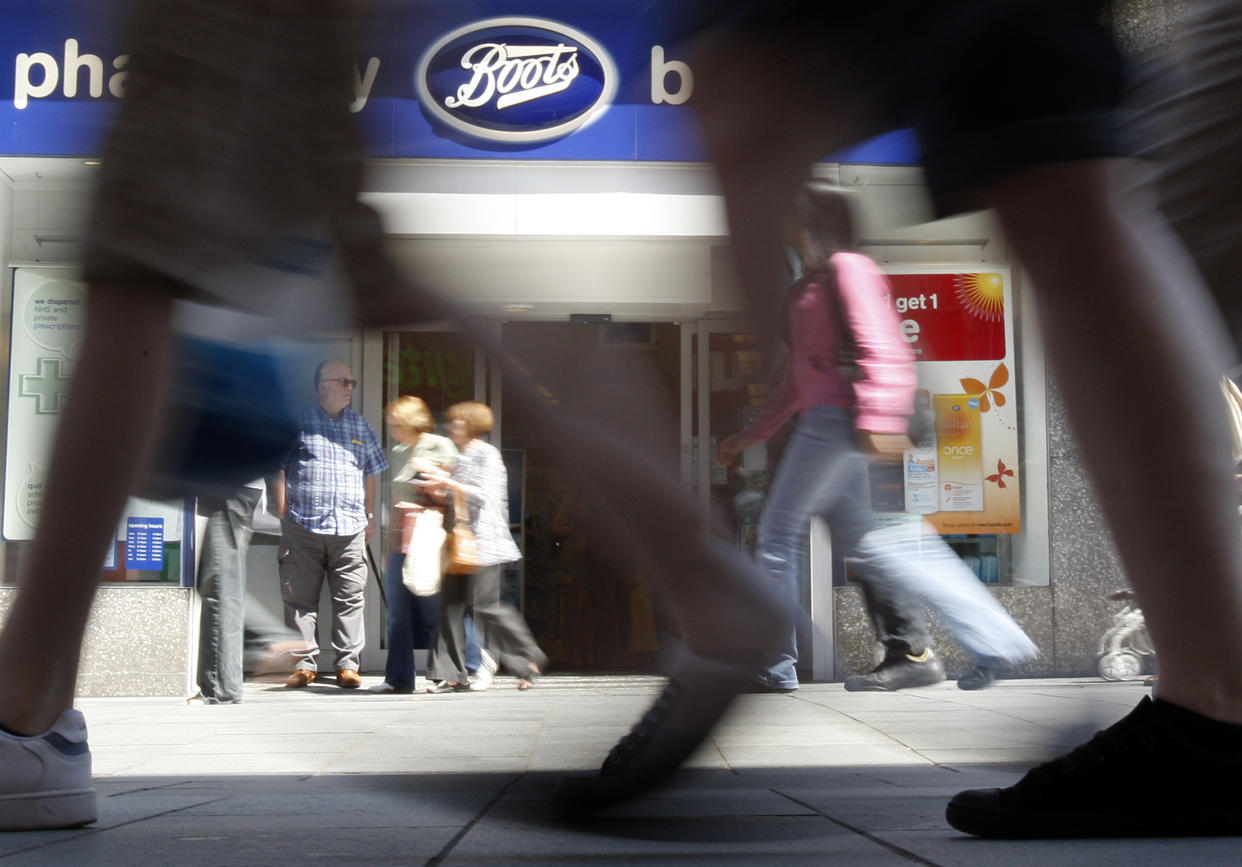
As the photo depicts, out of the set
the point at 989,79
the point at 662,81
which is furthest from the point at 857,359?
the point at 662,81

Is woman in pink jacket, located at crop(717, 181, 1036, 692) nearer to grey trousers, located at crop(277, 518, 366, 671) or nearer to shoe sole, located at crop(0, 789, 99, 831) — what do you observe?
shoe sole, located at crop(0, 789, 99, 831)

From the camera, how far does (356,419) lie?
5992mm

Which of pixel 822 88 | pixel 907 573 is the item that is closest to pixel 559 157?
pixel 907 573

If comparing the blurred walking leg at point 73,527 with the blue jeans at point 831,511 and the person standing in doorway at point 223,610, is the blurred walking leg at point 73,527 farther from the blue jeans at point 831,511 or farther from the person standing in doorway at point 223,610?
the person standing in doorway at point 223,610

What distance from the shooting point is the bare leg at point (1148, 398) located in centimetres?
114

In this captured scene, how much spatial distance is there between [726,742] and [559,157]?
601cm

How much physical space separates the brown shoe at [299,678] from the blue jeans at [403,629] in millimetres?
414

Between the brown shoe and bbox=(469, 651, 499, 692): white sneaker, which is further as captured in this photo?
bbox=(469, 651, 499, 692): white sneaker

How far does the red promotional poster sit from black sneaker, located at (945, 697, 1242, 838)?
6.17m

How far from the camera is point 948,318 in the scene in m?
7.25

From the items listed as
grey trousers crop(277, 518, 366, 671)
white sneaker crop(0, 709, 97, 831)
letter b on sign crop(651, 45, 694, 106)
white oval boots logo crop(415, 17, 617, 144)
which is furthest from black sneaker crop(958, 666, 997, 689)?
white oval boots logo crop(415, 17, 617, 144)

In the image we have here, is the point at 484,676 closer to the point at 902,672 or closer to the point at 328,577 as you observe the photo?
the point at 328,577

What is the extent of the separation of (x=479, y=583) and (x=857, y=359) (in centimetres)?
331

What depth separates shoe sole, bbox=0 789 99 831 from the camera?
1304 mm
